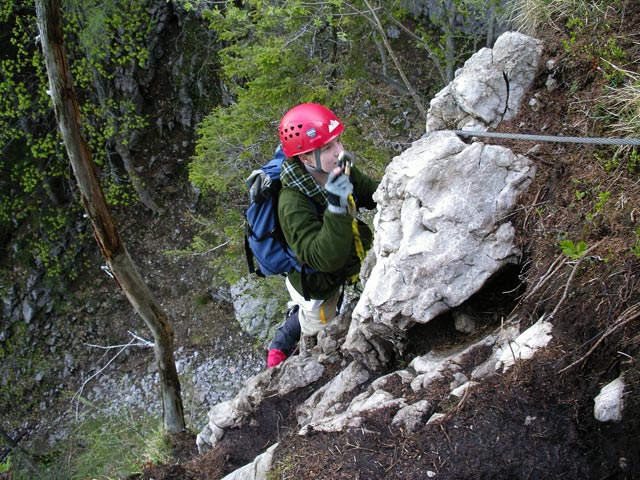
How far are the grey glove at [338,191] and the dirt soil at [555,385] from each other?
1.25 meters

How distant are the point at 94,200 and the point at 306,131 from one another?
9.18 ft

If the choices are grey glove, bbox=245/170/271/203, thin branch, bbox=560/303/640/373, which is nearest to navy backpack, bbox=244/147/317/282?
grey glove, bbox=245/170/271/203

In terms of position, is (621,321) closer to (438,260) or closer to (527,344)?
(527,344)

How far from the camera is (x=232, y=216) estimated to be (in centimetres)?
1030

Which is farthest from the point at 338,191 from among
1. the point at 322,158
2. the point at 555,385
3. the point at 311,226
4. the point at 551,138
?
the point at 555,385

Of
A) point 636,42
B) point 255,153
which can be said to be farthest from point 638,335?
point 255,153

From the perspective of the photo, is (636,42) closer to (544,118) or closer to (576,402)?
(544,118)

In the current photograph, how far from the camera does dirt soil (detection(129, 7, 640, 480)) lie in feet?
8.39

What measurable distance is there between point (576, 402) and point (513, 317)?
816mm

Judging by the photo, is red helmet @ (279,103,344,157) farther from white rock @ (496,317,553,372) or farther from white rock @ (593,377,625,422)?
white rock @ (593,377,625,422)

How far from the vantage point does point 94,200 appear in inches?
214

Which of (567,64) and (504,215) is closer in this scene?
(504,215)

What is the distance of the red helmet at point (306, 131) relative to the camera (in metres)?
3.91

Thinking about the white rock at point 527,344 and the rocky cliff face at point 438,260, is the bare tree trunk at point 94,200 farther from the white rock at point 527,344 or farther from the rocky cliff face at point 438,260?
the white rock at point 527,344
